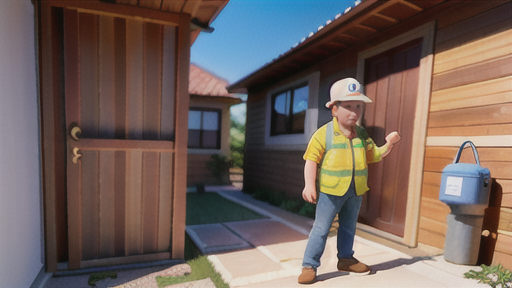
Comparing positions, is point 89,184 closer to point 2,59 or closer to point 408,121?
point 2,59

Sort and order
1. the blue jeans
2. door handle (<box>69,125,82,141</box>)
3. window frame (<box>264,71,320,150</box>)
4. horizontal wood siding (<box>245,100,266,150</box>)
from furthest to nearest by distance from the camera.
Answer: horizontal wood siding (<box>245,100,266,150</box>), window frame (<box>264,71,320,150</box>), door handle (<box>69,125,82,141</box>), the blue jeans

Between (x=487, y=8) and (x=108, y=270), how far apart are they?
487 centimetres

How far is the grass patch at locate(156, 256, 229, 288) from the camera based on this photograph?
247cm

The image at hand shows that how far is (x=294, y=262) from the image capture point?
9.62 feet

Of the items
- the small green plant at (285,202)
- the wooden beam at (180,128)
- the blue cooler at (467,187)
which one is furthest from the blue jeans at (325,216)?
the small green plant at (285,202)

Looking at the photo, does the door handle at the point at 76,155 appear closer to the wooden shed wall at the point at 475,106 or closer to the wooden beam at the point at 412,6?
the wooden shed wall at the point at 475,106

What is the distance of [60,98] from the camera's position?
2.62 meters

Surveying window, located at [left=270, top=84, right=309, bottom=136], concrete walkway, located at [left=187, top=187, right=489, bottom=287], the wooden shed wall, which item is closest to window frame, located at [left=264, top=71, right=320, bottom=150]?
window, located at [left=270, top=84, right=309, bottom=136]

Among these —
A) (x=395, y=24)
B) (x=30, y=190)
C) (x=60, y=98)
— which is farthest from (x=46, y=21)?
(x=395, y=24)

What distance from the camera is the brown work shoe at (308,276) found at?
239 cm

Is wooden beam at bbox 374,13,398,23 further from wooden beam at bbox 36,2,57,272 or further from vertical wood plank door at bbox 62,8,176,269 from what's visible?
wooden beam at bbox 36,2,57,272

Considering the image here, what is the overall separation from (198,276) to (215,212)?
2.86 meters

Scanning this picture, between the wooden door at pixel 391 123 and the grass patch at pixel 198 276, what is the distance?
105 inches

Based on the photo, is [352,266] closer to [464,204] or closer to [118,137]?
[464,204]
